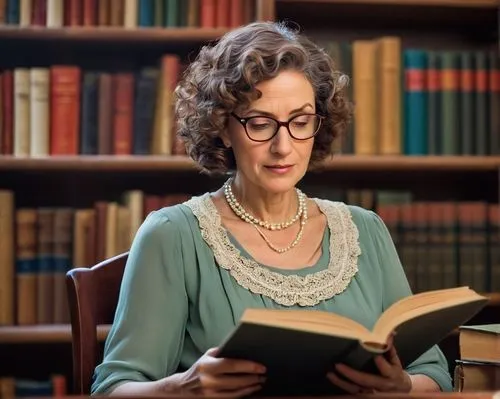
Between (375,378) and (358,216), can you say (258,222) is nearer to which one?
(358,216)

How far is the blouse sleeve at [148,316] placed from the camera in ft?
4.21

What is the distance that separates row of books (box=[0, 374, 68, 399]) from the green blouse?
84 centimetres

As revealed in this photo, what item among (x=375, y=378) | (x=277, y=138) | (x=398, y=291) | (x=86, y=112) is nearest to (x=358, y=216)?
(x=398, y=291)

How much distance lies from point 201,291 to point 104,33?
0.96 meters

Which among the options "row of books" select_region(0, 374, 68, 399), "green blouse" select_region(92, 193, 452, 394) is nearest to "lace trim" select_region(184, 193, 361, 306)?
"green blouse" select_region(92, 193, 452, 394)

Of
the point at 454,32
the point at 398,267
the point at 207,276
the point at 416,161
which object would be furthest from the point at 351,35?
the point at 207,276

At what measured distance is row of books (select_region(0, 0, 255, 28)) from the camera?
2.08 meters

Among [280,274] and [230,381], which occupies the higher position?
[280,274]

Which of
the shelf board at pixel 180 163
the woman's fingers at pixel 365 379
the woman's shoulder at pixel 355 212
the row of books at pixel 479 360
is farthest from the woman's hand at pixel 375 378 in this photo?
the shelf board at pixel 180 163

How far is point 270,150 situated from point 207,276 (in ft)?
0.78

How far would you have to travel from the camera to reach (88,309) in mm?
1401

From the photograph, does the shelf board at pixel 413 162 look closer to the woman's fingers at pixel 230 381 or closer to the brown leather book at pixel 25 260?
the brown leather book at pixel 25 260

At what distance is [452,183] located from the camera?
241 centimetres

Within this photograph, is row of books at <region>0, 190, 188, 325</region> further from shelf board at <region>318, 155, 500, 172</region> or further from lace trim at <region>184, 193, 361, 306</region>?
lace trim at <region>184, 193, 361, 306</region>
